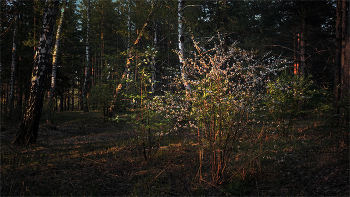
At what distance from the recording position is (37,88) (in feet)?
22.3

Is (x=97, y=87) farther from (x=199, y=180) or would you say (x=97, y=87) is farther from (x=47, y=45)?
(x=199, y=180)

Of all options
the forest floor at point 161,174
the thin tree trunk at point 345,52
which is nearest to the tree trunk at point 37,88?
the forest floor at point 161,174

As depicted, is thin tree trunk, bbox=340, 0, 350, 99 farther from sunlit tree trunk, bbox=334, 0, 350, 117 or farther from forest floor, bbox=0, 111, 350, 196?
forest floor, bbox=0, 111, 350, 196

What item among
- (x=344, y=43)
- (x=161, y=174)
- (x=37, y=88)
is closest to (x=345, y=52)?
(x=344, y=43)

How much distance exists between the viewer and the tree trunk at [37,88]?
6.63 m

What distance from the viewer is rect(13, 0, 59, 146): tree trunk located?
663 centimetres

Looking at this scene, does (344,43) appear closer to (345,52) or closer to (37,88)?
(345,52)

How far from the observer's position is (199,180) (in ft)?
14.4

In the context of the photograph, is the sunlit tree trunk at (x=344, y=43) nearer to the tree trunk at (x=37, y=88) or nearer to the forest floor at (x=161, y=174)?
the forest floor at (x=161, y=174)

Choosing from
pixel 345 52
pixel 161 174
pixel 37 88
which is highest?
pixel 345 52

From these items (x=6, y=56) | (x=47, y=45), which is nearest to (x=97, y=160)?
(x=47, y=45)

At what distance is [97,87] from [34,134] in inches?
305

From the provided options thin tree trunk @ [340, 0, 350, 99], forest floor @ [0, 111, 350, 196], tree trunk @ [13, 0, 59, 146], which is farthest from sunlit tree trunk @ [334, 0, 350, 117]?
tree trunk @ [13, 0, 59, 146]

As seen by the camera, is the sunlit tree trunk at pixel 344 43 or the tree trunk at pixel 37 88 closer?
the tree trunk at pixel 37 88
